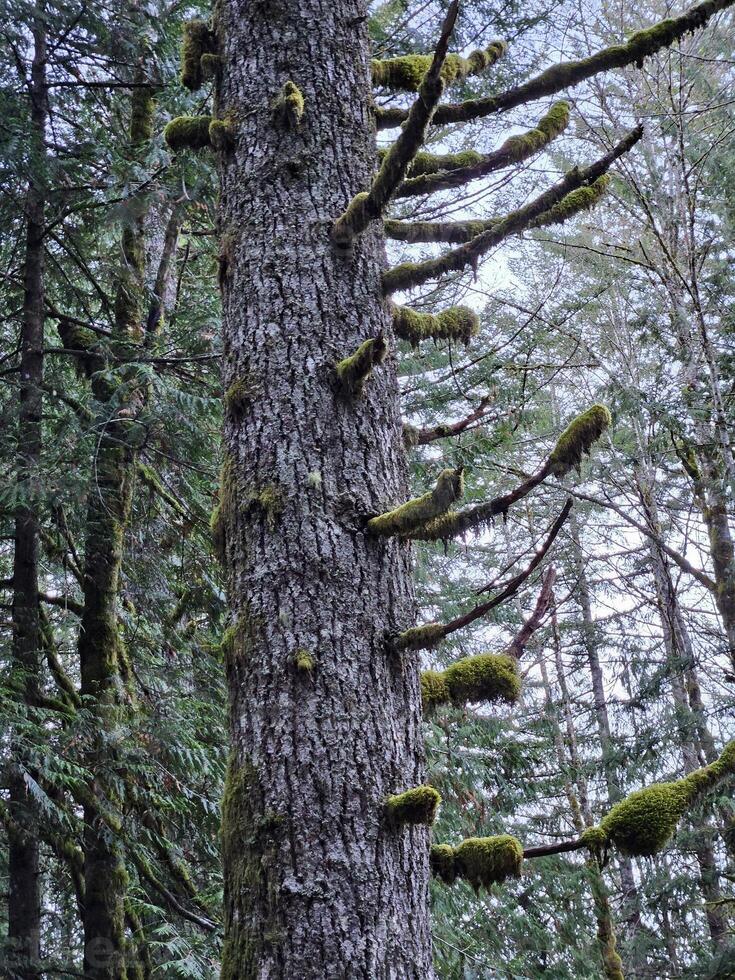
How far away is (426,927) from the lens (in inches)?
74.7

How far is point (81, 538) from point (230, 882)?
16.9 feet

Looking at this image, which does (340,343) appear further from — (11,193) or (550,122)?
(11,193)

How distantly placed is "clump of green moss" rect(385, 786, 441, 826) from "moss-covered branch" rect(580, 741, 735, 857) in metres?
0.37

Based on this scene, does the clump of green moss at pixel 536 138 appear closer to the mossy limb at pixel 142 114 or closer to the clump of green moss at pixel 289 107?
the clump of green moss at pixel 289 107

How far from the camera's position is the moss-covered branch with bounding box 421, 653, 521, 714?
7.23 feet

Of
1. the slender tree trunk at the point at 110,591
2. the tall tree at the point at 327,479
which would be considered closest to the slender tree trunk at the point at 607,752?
the slender tree trunk at the point at 110,591

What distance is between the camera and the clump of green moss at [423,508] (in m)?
1.90

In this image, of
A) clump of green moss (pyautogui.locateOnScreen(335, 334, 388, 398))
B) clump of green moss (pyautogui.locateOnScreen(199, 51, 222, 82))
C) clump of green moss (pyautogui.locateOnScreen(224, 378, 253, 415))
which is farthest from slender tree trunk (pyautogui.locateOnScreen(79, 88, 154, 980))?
clump of green moss (pyautogui.locateOnScreen(335, 334, 388, 398))

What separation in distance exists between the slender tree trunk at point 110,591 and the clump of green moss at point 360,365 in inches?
146

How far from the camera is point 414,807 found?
6.07 feet

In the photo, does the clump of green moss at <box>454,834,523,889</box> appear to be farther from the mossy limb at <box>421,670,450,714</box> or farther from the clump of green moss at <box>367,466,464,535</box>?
the clump of green moss at <box>367,466,464,535</box>

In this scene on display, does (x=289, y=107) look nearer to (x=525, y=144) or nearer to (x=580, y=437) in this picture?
(x=525, y=144)

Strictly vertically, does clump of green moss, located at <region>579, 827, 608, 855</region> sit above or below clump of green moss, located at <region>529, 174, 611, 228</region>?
below

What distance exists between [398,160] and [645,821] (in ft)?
5.55
